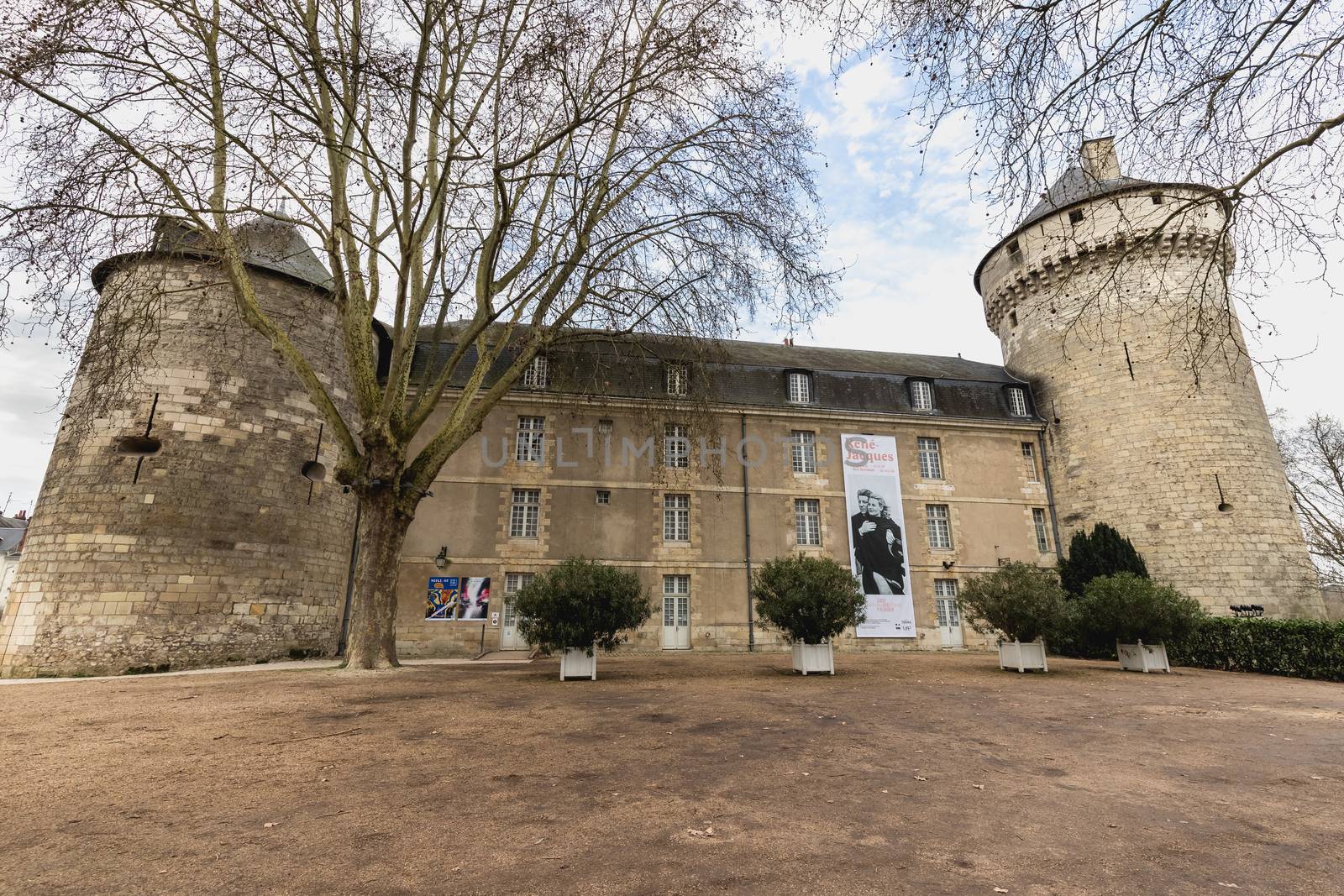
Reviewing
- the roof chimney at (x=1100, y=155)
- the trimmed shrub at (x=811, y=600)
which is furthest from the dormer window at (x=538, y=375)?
the roof chimney at (x=1100, y=155)

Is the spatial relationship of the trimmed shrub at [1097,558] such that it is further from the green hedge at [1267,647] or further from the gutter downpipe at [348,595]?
the gutter downpipe at [348,595]

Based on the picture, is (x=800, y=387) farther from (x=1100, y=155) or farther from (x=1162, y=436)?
(x=1100, y=155)

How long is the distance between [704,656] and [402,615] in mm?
7716

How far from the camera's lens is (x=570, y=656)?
30.7 ft

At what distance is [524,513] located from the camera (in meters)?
16.7

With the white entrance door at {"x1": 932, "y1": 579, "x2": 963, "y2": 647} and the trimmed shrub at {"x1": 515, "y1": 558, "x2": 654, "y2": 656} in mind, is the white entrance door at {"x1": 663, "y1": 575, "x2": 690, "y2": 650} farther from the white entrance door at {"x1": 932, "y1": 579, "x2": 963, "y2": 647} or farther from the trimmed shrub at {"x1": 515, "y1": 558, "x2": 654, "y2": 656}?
the white entrance door at {"x1": 932, "y1": 579, "x2": 963, "y2": 647}

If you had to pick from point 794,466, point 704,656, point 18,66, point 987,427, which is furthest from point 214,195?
Answer: point 987,427

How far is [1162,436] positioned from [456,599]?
20.0 m

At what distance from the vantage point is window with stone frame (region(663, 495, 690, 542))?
675 inches

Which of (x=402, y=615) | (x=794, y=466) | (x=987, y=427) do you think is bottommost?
(x=402, y=615)

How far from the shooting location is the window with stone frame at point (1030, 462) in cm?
1903

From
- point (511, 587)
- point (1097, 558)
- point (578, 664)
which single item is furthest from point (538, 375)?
point (1097, 558)

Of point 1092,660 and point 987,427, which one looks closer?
point 1092,660

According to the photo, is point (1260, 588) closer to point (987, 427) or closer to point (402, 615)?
point (987, 427)
